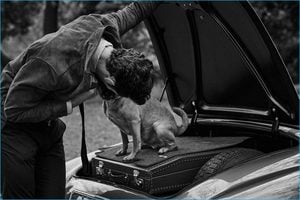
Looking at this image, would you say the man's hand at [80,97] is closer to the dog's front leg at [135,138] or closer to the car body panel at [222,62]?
the dog's front leg at [135,138]

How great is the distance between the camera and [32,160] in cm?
260

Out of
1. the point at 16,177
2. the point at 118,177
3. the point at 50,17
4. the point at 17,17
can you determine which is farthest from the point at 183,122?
the point at 17,17

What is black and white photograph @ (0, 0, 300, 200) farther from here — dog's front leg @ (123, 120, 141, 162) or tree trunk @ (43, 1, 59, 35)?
tree trunk @ (43, 1, 59, 35)

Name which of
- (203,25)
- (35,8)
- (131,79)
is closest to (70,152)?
(203,25)

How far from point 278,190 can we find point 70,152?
427cm

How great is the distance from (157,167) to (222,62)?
1.02 meters

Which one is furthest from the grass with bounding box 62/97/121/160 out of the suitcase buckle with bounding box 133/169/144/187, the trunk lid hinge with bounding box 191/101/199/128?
the suitcase buckle with bounding box 133/169/144/187

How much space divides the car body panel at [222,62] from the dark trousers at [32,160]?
1.16m

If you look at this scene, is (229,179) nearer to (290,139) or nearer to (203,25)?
(290,139)

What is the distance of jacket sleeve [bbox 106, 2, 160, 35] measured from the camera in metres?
A: 2.83

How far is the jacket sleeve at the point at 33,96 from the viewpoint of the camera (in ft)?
7.66

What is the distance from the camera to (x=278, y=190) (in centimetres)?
234

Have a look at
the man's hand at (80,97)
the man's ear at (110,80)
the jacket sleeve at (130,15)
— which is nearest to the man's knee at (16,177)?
the man's hand at (80,97)

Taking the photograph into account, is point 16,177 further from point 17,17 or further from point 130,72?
point 17,17
